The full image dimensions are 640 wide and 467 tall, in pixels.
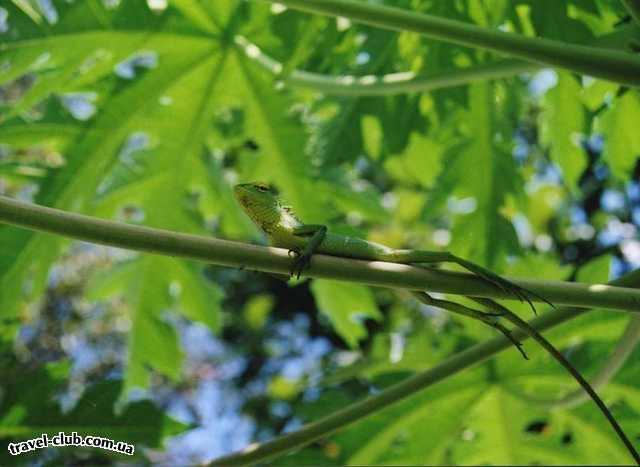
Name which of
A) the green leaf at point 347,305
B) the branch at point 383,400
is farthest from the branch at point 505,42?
the green leaf at point 347,305

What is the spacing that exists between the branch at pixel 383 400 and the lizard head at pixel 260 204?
60cm

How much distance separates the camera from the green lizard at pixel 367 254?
6.84 feet

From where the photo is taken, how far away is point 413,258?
232cm

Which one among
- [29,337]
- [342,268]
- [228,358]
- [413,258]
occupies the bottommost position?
[342,268]

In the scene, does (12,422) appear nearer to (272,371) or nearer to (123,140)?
(123,140)

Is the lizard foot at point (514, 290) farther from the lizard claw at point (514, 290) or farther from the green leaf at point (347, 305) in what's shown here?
the green leaf at point (347, 305)

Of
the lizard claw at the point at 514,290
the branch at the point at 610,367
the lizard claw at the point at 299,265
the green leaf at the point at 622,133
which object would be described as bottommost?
the lizard claw at the point at 514,290

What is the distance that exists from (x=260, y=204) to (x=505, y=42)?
32.7 inches

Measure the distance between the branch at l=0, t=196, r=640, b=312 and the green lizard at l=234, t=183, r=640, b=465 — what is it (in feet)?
0.16

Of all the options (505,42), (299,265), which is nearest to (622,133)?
(505,42)

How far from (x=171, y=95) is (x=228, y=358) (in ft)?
30.2

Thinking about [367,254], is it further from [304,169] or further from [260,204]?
[304,169]

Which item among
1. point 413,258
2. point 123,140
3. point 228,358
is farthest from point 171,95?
point 228,358

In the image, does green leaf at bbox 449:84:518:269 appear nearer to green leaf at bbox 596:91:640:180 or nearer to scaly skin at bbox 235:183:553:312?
green leaf at bbox 596:91:640:180
